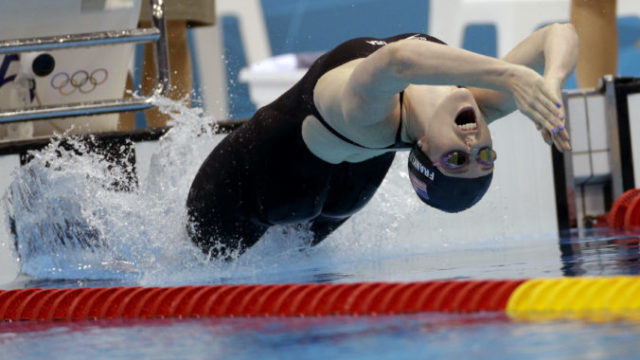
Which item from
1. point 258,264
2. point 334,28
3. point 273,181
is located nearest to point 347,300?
point 273,181

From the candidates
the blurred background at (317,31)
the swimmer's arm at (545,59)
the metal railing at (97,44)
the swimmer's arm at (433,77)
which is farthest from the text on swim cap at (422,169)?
the blurred background at (317,31)

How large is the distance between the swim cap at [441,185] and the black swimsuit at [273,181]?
1.48ft

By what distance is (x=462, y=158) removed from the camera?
228cm

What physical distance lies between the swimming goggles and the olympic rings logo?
226 centimetres

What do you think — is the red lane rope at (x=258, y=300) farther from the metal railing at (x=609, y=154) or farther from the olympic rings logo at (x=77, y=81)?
the metal railing at (x=609, y=154)

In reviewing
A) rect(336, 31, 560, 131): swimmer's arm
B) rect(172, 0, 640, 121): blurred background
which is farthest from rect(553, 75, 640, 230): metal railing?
rect(336, 31, 560, 131): swimmer's arm

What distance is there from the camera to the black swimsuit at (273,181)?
9.39ft

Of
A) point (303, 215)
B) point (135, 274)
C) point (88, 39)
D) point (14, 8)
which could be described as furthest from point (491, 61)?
point (14, 8)

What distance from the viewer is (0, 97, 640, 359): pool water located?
1644 millimetres

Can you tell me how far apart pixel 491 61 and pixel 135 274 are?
1764 millimetres

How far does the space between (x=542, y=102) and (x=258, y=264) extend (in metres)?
1.69

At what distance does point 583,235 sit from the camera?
369 cm

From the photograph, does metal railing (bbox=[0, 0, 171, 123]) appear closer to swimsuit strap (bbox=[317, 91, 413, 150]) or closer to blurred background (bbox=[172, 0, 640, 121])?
blurred background (bbox=[172, 0, 640, 121])

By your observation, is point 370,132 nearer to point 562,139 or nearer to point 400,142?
point 400,142
